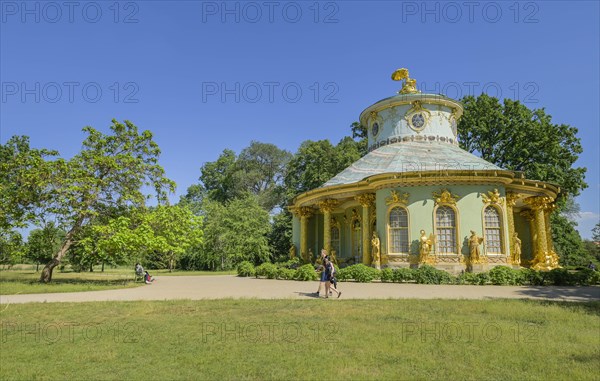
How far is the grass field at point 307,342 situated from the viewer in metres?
4.96

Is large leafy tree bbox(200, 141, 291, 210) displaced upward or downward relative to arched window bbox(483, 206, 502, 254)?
upward

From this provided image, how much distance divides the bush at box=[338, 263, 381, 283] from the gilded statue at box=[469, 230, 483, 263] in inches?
185

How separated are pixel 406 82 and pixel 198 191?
133 ft

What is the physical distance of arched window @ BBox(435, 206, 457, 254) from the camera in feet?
62.6

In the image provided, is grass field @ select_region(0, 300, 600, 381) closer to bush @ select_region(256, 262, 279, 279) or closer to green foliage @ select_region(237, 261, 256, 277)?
bush @ select_region(256, 262, 279, 279)

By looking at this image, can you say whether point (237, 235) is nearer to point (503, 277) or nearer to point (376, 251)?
point (376, 251)

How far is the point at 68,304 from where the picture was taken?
422 inches

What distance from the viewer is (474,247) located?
18359 millimetres

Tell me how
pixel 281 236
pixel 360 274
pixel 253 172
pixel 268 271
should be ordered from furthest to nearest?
pixel 253 172 < pixel 281 236 < pixel 268 271 < pixel 360 274

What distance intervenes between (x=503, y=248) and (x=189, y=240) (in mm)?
15149

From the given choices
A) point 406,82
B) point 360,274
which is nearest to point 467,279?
point 360,274

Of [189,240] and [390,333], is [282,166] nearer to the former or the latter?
[189,240]

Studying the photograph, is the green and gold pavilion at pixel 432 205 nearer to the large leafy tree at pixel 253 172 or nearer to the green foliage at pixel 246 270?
the green foliage at pixel 246 270

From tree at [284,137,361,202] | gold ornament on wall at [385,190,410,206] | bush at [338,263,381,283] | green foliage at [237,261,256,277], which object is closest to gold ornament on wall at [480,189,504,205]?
gold ornament on wall at [385,190,410,206]
